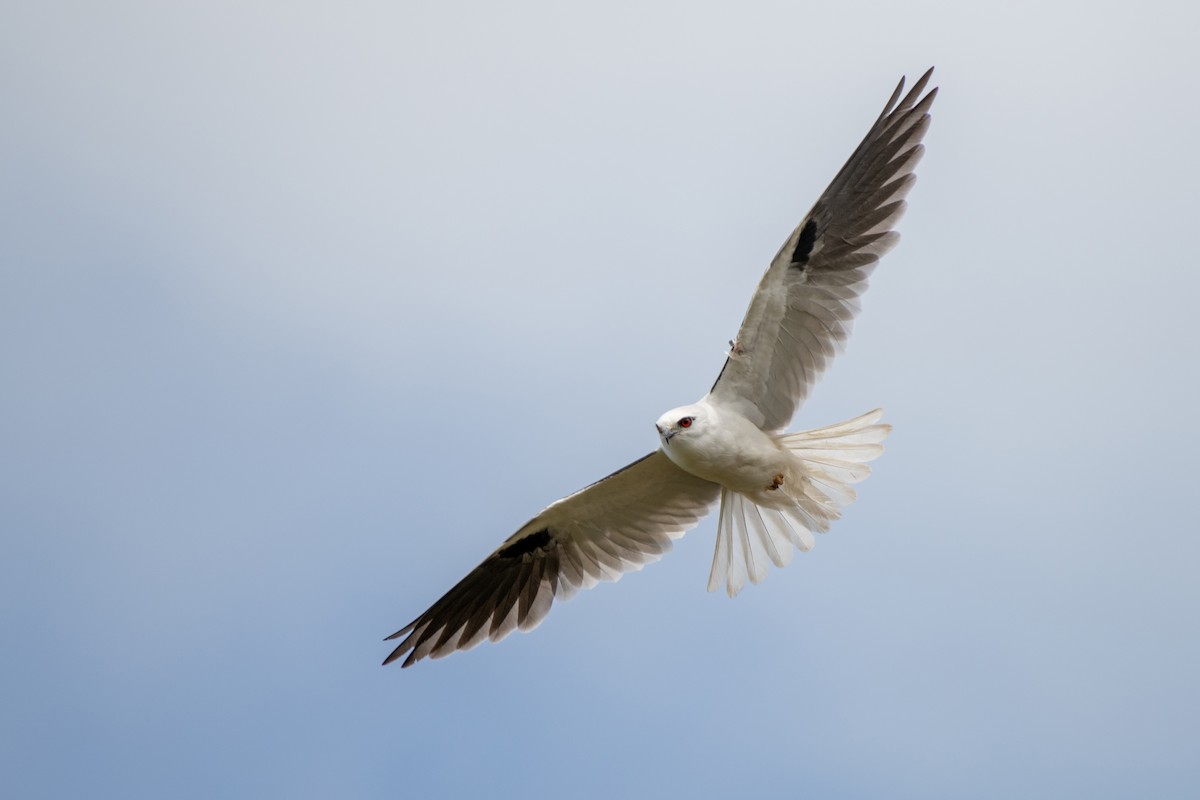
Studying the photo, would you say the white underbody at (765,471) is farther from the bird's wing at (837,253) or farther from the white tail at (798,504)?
the bird's wing at (837,253)

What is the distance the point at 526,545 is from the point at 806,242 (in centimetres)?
304

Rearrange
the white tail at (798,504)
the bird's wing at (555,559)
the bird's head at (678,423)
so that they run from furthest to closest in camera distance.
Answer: the bird's wing at (555,559), the white tail at (798,504), the bird's head at (678,423)

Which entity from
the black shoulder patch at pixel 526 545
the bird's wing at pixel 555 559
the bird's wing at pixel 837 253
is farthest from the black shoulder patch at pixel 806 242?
the black shoulder patch at pixel 526 545

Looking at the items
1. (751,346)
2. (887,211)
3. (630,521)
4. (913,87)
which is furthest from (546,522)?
(913,87)

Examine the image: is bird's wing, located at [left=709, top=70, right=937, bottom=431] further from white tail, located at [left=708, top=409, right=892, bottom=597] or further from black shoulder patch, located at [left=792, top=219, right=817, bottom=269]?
white tail, located at [left=708, top=409, right=892, bottom=597]

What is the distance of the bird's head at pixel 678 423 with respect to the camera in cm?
955

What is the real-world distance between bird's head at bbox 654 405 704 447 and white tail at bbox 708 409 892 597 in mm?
661

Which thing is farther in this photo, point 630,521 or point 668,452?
point 630,521

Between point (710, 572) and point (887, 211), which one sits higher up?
point (887, 211)

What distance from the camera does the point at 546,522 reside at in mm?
10727

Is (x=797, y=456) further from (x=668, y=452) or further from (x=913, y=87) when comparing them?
(x=913, y=87)

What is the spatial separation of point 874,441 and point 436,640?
3434 mm

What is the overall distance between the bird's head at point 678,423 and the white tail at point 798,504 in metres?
0.66

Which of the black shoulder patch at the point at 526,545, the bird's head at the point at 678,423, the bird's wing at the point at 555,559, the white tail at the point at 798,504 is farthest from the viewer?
the black shoulder patch at the point at 526,545
